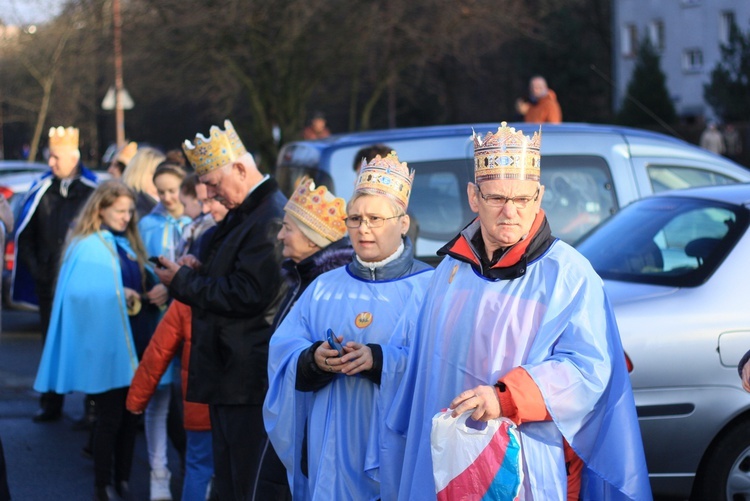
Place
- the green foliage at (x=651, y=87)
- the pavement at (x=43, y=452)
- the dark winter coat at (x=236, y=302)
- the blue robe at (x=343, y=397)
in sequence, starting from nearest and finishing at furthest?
the blue robe at (x=343, y=397), the dark winter coat at (x=236, y=302), the pavement at (x=43, y=452), the green foliage at (x=651, y=87)

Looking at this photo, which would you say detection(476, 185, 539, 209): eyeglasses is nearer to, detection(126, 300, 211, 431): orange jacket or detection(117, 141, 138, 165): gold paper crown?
detection(126, 300, 211, 431): orange jacket

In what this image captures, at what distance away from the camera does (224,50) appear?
2184 cm

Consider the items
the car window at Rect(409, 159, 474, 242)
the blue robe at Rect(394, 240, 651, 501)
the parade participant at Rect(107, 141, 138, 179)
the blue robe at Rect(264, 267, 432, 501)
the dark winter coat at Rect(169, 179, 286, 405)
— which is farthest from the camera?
the parade participant at Rect(107, 141, 138, 179)

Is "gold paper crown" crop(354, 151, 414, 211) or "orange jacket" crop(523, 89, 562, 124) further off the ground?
"orange jacket" crop(523, 89, 562, 124)

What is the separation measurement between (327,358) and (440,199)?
13.0ft

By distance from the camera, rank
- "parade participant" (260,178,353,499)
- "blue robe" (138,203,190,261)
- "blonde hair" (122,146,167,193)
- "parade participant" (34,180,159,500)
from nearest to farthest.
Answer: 1. "parade participant" (260,178,353,499)
2. "parade participant" (34,180,159,500)
3. "blue robe" (138,203,190,261)
4. "blonde hair" (122,146,167,193)

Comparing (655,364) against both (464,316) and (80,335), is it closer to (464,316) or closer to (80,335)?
(464,316)

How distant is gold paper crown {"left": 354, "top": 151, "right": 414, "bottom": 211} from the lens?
4180mm

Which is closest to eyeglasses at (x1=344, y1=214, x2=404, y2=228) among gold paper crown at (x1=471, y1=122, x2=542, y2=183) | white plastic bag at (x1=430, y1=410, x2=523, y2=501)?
gold paper crown at (x1=471, y1=122, x2=542, y2=183)

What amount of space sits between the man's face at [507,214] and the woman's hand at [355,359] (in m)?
0.63

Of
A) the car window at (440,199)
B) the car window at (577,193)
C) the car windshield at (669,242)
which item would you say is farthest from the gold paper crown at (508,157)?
the car window at (577,193)

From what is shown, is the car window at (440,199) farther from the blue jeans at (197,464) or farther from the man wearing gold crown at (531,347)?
the man wearing gold crown at (531,347)

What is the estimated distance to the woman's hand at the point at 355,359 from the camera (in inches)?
152

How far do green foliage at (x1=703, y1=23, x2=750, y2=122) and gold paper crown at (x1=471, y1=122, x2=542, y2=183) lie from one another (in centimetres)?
3788
